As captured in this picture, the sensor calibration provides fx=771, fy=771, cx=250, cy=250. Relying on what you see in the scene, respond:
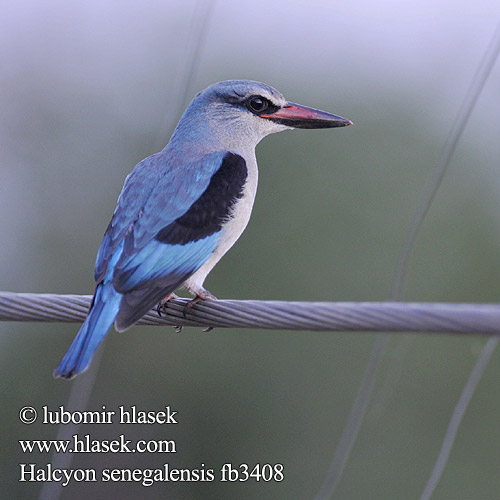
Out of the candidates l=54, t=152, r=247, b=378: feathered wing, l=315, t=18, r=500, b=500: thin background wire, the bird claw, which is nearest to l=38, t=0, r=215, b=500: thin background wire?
l=54, t=152, r=247, b=378: feathered wing

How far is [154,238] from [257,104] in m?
1.32

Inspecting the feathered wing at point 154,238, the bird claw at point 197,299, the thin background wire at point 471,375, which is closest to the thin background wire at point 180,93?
the feathered wing at point 154,238

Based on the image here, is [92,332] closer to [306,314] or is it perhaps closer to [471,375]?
[306,314]

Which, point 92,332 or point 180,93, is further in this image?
point 180,93

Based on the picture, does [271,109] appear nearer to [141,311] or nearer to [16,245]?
[141,311]

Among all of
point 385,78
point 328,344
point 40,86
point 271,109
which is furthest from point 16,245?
point 271,109

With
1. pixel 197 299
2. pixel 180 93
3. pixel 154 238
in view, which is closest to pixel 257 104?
pixel 180 93

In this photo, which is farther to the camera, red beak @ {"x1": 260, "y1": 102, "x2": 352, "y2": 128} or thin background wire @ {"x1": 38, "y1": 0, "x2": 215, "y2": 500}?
red beak @ {"x1": 260, "y1": 102, "x2": 352, "y2": 128}

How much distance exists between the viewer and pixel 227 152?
3.84 m

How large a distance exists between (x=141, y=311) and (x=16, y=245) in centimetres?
733

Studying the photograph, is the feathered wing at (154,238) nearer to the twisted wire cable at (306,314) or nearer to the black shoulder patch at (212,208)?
the black shoulder patch at (212,208)

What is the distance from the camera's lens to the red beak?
4.25 m

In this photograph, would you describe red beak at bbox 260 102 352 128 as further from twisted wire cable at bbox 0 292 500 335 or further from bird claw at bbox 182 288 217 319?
twisted wire cable at bbox 0 292 500 335

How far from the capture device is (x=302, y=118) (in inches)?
167
